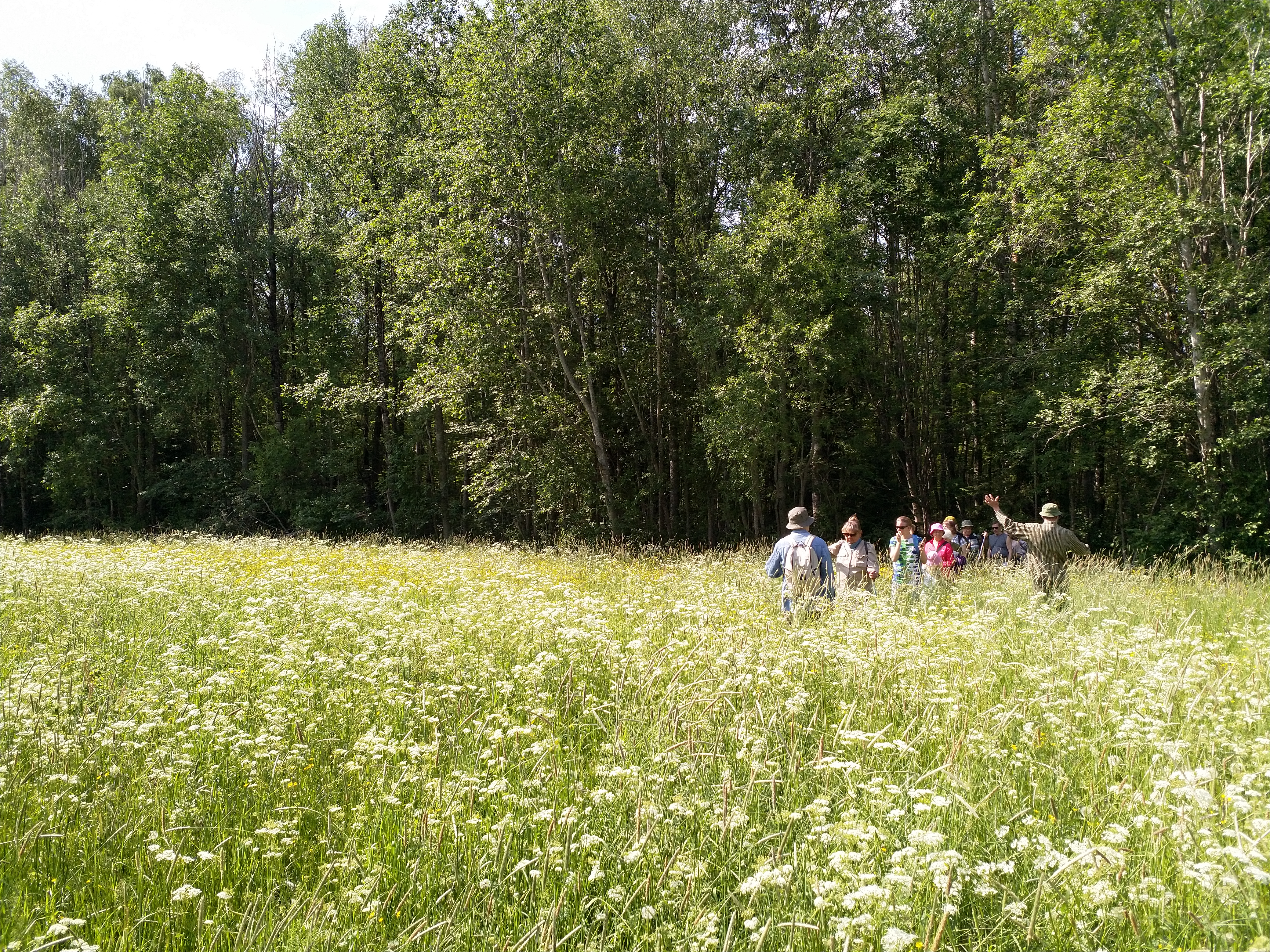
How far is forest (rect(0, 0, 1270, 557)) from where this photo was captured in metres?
16.1

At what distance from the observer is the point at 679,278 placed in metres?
23.1

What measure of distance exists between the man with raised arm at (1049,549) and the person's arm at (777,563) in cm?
341

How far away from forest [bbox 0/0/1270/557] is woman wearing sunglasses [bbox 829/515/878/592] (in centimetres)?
1126

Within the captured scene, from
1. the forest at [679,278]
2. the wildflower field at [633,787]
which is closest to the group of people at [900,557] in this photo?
the wildflower field at [633,787]

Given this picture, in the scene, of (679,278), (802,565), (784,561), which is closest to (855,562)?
(784,561)

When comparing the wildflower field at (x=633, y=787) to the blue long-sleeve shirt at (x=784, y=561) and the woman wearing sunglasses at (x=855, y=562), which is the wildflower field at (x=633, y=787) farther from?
the woman wearing sunglasses at (x=855, y=562)

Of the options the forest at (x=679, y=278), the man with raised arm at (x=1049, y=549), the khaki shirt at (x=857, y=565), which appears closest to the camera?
the khaki shirt at (x=857, y=565)

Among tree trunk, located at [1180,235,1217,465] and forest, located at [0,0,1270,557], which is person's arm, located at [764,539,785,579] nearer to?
forest, located at [0,0,1270,557]

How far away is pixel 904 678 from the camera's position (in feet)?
15.3

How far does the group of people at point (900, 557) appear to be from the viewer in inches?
291

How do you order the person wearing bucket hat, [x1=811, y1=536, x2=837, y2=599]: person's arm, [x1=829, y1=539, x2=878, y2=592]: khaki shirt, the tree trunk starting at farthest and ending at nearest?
1. the tree trunk
2. [x1=829, y1=539, x2=878, y2=592]: khaki shirt
3. [x1=811, y1=536, x2=837, y2=599]: person's arm
4. the person wearing bucket hat

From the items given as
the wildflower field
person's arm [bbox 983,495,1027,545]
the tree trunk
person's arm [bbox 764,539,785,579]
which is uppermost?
the tree trunk

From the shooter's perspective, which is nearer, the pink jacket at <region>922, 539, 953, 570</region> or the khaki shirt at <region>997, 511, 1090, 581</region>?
the khaki shirt at <region>997, 511, 1090, 581</region>

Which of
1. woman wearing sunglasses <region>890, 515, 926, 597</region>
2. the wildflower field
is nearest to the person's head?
the wildflower field
